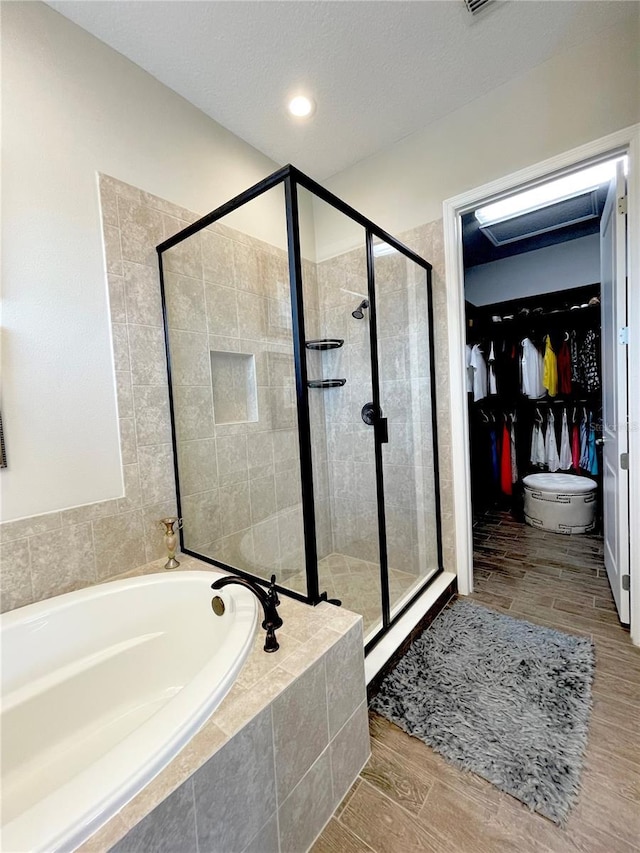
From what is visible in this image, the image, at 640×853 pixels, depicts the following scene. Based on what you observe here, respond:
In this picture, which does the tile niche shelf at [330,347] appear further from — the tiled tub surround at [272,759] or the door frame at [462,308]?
the tiled tub surround at [272,759]

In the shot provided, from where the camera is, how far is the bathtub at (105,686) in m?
0.72

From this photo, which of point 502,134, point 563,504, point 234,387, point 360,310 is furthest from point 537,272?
point 234,387

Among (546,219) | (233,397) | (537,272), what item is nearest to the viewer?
(233,397)

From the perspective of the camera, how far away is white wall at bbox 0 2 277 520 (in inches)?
52.9

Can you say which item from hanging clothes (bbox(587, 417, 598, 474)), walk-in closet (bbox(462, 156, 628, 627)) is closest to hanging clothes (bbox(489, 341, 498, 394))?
walk-in closet (bbox(462, 156, 628, 627))

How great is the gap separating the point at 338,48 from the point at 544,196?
171cm

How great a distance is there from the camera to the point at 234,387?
2.04m

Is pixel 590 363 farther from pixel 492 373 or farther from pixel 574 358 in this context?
pixel 492 373

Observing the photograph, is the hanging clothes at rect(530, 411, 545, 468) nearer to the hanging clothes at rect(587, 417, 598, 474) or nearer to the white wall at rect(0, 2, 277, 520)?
the hanging clothes at rect(587, 417, 598, 474)

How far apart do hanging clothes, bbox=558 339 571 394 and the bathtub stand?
11.2 feet

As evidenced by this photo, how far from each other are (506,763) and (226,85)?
314 cm

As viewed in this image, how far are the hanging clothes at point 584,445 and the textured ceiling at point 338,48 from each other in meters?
2.75

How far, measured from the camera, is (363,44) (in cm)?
166

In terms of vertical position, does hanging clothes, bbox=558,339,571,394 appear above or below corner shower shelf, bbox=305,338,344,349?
below
